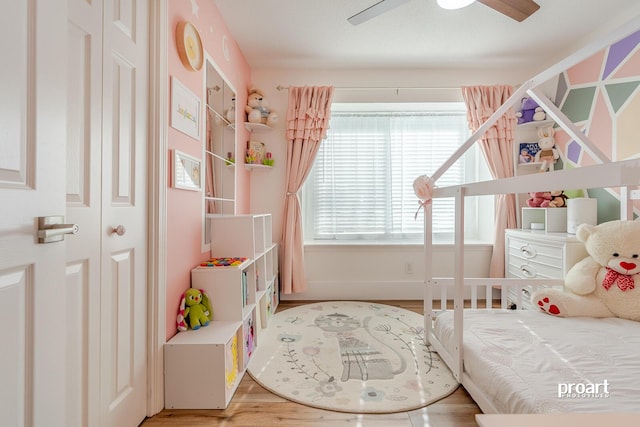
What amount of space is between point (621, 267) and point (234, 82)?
10.3 ft

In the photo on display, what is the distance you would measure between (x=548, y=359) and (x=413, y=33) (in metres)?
2.53

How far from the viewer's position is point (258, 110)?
3061mm

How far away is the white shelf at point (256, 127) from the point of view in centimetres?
301

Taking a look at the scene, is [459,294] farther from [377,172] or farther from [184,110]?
[377,172]

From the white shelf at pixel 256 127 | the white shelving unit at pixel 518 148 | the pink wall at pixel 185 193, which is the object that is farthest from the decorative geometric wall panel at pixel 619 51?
the pink wall at pixel 185 193

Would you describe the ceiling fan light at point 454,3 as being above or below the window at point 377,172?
above

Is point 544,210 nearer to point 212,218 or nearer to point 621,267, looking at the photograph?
point 621,267

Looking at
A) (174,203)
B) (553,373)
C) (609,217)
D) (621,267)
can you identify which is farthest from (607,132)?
(174,203)

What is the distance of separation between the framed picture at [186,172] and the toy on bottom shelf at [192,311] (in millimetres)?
616

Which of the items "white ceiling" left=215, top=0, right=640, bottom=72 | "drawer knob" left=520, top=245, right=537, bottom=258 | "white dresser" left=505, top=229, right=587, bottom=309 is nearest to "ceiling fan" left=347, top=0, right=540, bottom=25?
"white ceiling" left=215, top=0, right=640, bottom=72

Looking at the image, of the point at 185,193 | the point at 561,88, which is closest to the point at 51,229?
the point at 185,193

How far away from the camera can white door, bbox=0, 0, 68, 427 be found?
648 mm

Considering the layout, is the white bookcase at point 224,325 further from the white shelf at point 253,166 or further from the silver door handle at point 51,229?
the silver door handle at point 51,229

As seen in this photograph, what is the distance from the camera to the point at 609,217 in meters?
2.51
